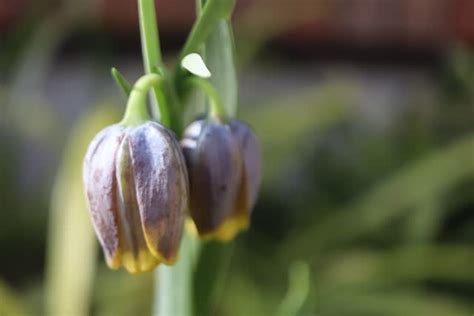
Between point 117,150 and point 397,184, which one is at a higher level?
point 117,150

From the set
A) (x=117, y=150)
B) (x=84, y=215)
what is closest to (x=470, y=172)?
(x=84, y=215)

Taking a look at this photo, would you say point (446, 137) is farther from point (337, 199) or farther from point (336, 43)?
point (336, 43)

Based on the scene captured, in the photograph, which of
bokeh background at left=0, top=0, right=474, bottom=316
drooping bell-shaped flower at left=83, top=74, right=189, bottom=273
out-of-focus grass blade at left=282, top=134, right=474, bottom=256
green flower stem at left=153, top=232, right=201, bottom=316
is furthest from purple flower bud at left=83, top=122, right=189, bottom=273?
out-of-focus grass blade at left=282, top=134, right=474, bottom=256

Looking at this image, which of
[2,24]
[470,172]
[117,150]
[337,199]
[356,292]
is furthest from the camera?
[2,24]

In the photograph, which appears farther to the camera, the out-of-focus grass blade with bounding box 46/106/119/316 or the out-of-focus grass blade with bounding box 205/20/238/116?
the out-of-focus grass blade with bounding box 46/106/119/316

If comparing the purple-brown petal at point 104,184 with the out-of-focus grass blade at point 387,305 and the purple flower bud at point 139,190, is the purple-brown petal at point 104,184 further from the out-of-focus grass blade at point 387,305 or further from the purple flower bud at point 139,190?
the out-of-focus grass blade at point 387,305

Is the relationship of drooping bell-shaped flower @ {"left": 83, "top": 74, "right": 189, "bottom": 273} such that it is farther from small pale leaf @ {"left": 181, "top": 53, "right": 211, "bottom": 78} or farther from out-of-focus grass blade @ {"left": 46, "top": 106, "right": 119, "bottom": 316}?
out-of-focus grass blade @ {"left": 46, "top": 106, "right": 119, "bottom": 316}
